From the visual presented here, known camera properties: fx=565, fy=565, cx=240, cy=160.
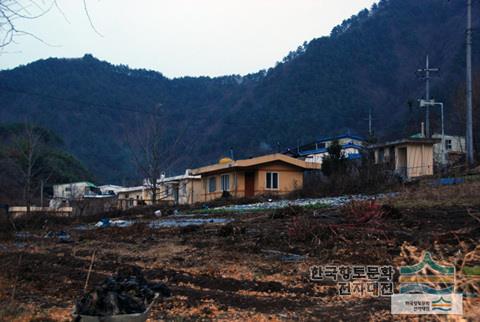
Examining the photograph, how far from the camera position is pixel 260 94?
75.7m

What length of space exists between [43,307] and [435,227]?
723 centimetres

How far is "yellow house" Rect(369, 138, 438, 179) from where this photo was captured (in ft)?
98.6

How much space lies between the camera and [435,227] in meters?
10.6

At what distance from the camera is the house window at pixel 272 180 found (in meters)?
32.7

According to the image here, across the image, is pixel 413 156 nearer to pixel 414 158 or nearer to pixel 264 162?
pixel 414 158

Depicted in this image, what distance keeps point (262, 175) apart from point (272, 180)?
2.75 feet

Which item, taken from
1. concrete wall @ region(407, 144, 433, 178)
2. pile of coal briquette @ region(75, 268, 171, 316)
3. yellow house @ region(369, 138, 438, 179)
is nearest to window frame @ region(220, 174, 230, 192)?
yellow house @ region(369, 138, 438, 179)

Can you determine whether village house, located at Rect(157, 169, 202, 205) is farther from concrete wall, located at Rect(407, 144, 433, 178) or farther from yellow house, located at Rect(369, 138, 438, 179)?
concrete wall, located at Rect(407, 144, 433, 178)

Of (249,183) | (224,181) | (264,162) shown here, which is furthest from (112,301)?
(224,181)

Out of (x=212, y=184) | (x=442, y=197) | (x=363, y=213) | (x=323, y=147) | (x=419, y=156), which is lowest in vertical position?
(x=363, y=213)

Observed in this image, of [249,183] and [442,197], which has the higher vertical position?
[249,183]

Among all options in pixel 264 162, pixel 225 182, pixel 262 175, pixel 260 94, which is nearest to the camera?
pixel 264 162

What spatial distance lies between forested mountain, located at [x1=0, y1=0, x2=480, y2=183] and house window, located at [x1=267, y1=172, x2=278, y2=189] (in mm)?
22662

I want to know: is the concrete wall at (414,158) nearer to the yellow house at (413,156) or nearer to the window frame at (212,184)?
the yellow house at (413,156)
